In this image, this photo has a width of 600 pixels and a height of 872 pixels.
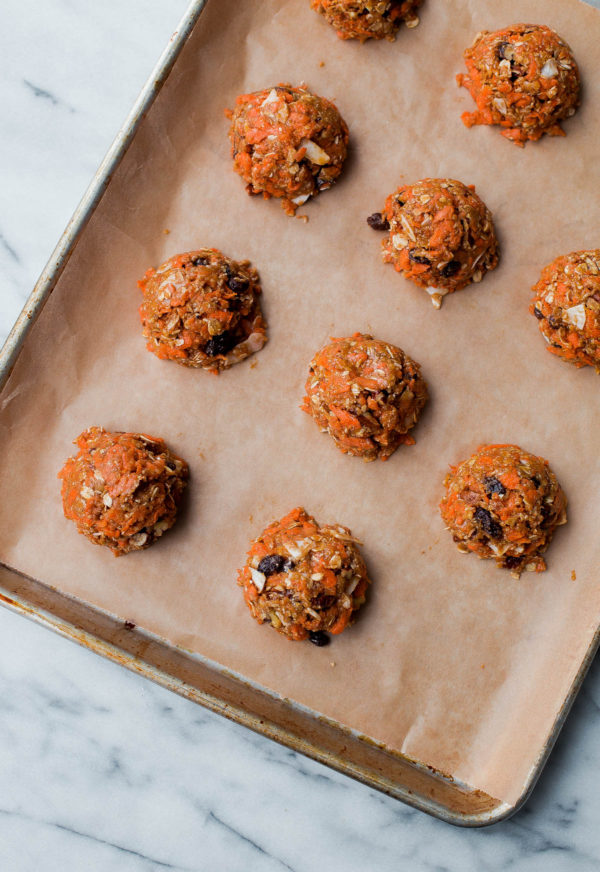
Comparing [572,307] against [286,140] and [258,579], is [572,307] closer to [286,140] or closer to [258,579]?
[286,140]

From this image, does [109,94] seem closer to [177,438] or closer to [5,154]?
[5,154]

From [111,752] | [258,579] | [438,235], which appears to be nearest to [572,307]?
[438,235]

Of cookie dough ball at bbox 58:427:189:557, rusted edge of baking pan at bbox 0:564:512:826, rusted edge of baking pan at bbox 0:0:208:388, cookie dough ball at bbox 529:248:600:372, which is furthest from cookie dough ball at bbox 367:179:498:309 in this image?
rusted edge of baking pan at bbox 0:564:512:826

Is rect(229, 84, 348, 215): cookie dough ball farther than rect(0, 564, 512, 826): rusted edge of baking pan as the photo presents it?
Yes

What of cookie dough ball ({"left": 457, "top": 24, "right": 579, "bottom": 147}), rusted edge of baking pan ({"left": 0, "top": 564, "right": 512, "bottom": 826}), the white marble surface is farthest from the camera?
the white marble surface

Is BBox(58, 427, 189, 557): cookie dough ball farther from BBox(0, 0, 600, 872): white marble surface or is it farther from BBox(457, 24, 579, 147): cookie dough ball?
BBox(457, 24, 579, 147): cookie dough ball

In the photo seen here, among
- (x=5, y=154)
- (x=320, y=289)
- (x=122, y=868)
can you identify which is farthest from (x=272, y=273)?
(x=122, y=868)

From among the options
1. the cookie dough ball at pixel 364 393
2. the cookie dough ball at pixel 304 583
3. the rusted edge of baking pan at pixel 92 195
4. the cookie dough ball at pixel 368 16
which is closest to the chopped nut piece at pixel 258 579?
the cookie dough ball at pixel 304 583
